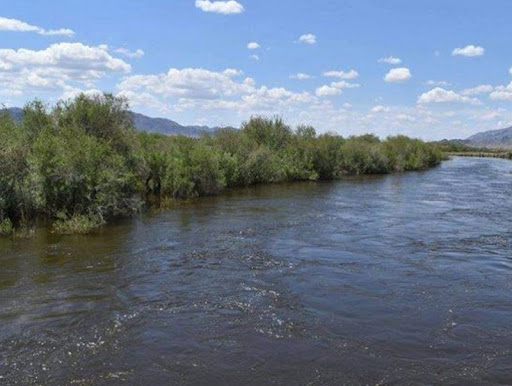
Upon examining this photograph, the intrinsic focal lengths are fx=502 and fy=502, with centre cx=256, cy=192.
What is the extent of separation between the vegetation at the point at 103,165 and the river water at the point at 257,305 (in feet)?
6.79

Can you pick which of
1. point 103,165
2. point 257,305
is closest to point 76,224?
point 103,165

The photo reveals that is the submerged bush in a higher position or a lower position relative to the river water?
higher

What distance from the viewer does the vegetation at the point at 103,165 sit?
22406 mm

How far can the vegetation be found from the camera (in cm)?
2241

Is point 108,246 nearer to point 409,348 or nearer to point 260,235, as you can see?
point 260,235

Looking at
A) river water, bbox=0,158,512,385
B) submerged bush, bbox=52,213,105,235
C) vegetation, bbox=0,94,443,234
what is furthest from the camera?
vegetation, bbox=0,94,443,234

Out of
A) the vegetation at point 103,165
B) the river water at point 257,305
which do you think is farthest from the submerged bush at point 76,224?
the river water at point 257,305

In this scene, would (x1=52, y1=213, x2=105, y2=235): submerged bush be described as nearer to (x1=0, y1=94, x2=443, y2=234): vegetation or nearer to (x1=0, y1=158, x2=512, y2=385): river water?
(x1=0, y1=94, x2=443, y2=234): vegetation

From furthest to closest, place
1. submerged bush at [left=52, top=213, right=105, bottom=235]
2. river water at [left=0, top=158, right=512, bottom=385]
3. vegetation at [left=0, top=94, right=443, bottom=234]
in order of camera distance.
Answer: vegetation at [left=0, top=94, right=443, bottom=234], submerged bush at [left=52, top=213, right=105, bottom=235], river water at [left=0, top=158, right=512, bottom=385]

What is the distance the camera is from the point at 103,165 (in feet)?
81.5

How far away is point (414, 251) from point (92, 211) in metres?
14.4

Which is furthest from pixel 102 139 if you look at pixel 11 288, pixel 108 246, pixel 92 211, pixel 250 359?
pixel 250 359

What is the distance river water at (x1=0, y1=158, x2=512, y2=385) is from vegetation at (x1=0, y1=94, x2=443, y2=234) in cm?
207

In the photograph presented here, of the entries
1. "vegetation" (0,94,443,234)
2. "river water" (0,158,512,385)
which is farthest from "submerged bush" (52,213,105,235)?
"river water" (0,158,512,385)
